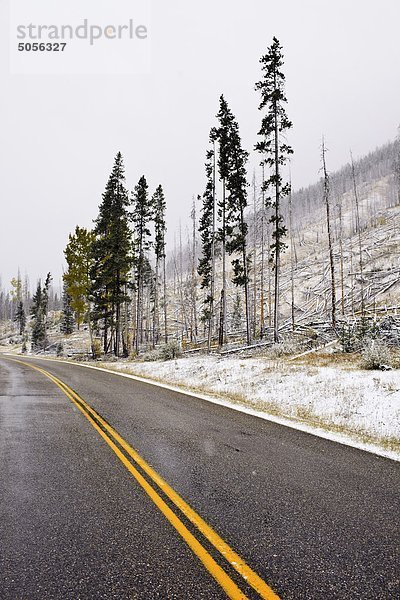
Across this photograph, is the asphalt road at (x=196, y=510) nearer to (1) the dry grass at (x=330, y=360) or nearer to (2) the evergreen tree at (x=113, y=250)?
(1) the dry grass at (x=330, y=360)

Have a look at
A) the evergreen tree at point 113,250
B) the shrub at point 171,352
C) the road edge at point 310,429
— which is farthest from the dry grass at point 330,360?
the evergreen tree at point 113,250

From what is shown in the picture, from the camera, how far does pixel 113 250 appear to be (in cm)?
3123

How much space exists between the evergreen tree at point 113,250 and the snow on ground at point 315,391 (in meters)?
15.6

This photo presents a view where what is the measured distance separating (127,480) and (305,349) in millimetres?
15047

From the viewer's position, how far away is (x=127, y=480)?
5023mm

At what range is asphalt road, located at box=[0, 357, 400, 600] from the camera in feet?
9.58

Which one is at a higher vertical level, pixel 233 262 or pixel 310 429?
pixel 233 262

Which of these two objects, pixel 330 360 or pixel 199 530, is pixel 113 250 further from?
pixel 199 530

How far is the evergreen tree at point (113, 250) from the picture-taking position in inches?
1222

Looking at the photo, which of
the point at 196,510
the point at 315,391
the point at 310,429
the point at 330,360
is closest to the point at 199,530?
the point at 196,510

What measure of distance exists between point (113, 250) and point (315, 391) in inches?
933

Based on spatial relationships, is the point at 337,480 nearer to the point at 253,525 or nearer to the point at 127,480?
the point at 253,525

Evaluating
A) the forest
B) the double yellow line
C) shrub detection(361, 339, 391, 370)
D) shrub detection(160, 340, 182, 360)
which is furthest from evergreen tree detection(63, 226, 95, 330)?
the double yellow line

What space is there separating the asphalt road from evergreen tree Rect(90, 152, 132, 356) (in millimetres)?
24037
